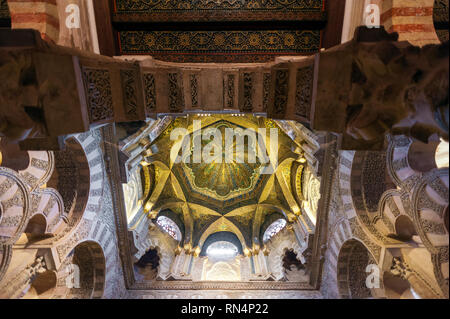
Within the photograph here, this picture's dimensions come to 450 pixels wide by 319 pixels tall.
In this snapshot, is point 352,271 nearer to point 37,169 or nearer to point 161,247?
point 161,247

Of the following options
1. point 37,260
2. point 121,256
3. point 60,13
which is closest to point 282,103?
point 60,13

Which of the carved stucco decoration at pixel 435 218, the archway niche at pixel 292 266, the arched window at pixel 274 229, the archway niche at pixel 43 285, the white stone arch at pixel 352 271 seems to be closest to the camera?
the carved stucco decoration at pixel 435 218

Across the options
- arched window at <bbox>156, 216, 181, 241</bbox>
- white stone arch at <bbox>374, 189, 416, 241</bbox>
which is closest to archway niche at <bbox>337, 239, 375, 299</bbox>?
white stone arch at <bbox>374, 189, 416, 241</bbox>

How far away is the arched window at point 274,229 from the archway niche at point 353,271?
2.74 metres

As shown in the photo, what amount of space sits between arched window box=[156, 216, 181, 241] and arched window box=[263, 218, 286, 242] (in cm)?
319

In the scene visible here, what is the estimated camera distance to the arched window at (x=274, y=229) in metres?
7.92

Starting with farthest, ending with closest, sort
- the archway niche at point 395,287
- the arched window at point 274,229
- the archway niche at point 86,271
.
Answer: the arched window at point 274,229 < the archway niche at point 86,271 < the archway niche at point 395,287

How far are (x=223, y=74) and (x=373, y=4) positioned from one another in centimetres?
237

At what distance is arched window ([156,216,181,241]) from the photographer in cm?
802

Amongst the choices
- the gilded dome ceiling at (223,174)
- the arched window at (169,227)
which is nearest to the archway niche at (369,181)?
the gilded dome ceiling at (223,174)

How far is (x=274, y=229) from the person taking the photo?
26.5 ft

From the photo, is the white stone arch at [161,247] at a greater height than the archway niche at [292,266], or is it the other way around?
the white stone arch at [161,247]

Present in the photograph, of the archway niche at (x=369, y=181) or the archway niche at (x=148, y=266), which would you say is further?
the archway niche at (x=148, y=266)

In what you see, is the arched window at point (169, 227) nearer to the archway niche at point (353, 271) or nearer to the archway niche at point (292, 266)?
the archway niche at point (292, 266)
